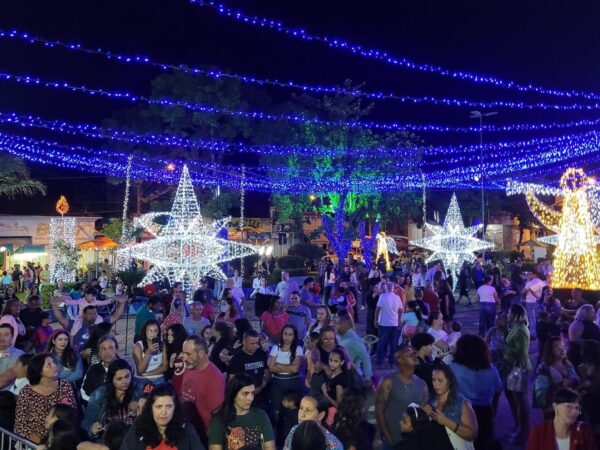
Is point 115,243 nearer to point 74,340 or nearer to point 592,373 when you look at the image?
point 74,340

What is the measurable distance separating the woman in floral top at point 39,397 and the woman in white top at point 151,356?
1049 millimetres

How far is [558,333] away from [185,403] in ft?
18.5

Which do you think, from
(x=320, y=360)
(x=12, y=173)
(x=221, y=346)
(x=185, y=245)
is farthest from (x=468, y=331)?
(x=12, y=173)

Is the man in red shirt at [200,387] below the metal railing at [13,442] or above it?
above

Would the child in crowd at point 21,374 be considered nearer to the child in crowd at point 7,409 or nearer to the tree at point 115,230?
the child in crowd at point 7,409

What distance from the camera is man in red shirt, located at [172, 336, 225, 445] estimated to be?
16.0 feet

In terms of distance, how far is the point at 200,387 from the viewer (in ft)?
16.3

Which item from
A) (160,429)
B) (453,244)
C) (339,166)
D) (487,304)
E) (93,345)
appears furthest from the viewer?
(339,166)

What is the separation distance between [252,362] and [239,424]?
189 cm

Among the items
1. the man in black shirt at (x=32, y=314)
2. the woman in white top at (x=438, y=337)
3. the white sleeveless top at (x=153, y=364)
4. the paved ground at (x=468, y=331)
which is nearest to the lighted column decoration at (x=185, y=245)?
the paved ground at (x=468, y=331)

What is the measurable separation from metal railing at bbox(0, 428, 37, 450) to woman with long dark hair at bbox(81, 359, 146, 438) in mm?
492

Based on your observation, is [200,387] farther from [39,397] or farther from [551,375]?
[551,375]

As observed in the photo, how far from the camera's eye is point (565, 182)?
18484 millimetres

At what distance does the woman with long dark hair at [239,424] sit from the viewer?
13.4 ft
